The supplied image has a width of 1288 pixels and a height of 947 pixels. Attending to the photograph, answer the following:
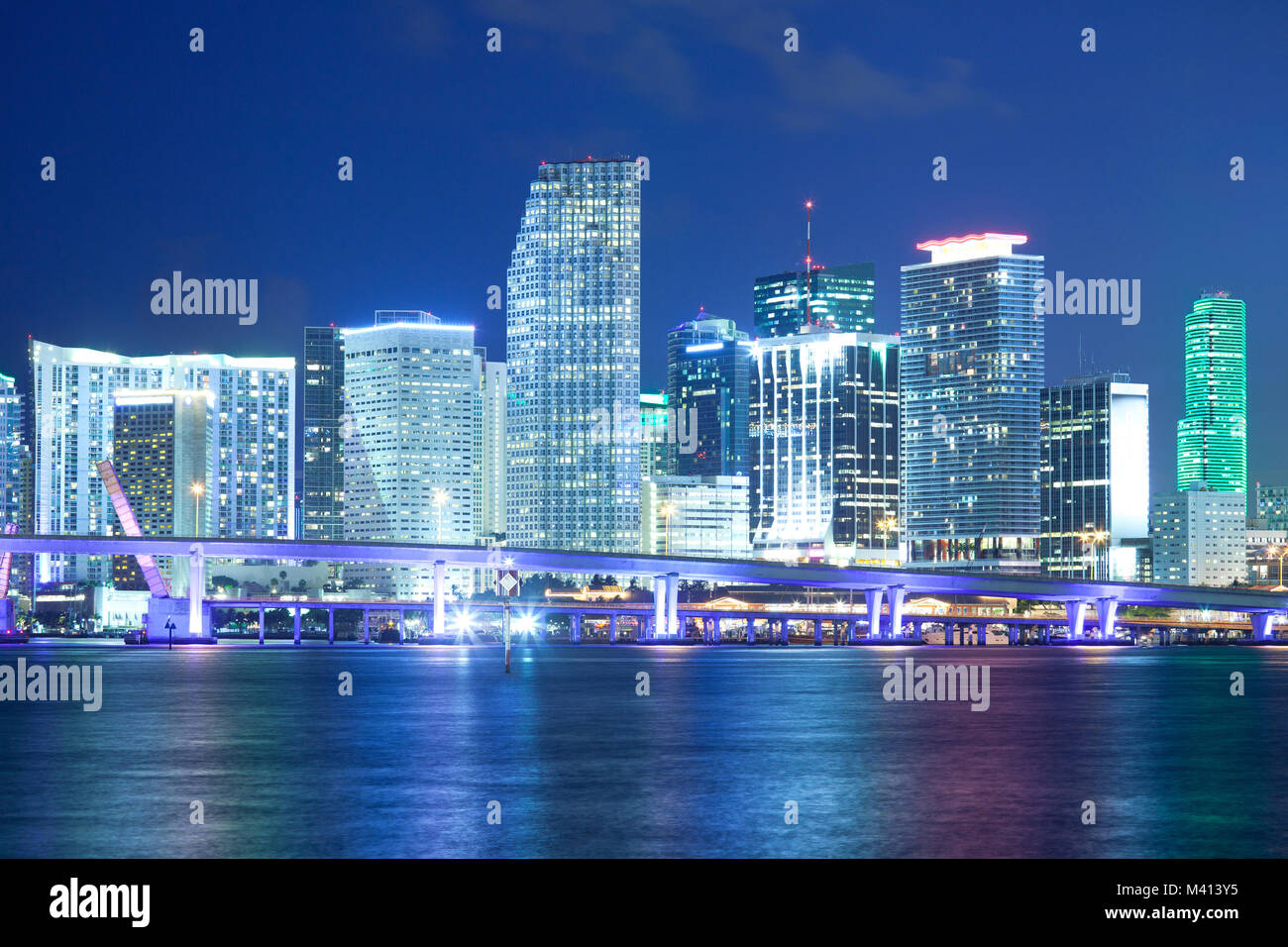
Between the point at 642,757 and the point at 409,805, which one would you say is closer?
the point at 409,805

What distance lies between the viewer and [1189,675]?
11356 cm

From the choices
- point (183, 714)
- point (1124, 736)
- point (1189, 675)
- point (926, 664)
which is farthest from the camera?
point (926, 664)

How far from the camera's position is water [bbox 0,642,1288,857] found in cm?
2877

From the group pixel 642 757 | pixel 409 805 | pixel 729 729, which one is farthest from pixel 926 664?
pixel 409 805

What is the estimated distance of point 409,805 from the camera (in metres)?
33.3

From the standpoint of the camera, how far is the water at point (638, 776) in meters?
28.8

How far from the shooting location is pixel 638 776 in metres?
39.3

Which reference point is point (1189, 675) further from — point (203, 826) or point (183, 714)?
point (203, 826)

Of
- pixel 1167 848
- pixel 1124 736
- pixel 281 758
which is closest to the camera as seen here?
pixel 1167 848
